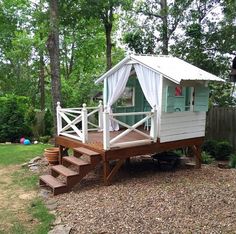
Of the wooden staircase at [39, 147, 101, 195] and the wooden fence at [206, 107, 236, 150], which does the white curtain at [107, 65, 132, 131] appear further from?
the wooden fence at [206, 107, 236, 150]

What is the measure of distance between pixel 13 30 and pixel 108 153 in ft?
42.8

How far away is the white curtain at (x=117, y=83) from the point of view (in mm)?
7711

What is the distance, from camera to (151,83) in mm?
6980

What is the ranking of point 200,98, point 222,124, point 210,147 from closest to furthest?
point 200,98 < point 210,147 < point 222,124

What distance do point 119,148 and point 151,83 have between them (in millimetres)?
1700

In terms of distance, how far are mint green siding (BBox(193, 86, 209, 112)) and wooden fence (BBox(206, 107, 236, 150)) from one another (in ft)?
8.33

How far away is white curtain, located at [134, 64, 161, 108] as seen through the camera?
22.4 feet

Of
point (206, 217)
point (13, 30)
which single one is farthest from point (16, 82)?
point (206, 217)

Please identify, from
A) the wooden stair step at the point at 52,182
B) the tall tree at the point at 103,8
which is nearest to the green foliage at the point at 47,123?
the tall tree at the point at 103,8

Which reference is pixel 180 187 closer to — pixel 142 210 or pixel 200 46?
pixel 142 210

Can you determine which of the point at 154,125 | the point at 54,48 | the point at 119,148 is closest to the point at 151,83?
the point at 154,125

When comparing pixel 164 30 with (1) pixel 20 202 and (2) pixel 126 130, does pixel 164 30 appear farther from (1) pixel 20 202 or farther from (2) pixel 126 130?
(1) pixel 20 202

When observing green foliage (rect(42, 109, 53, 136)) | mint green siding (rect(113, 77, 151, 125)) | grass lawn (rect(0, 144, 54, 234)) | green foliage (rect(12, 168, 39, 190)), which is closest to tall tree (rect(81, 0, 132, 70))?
mint green siding (rect(113, 77, 151, 125))

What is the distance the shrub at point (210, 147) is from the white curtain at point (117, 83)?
3.51 metres
